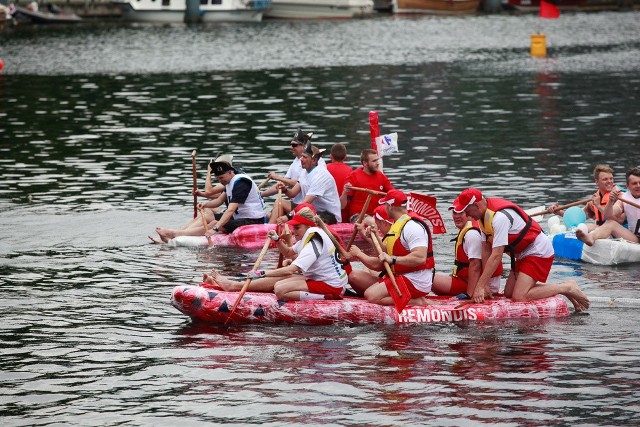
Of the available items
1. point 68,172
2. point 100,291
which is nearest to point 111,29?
point 68,172

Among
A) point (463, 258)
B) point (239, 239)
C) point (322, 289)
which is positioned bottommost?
point (239, 239)

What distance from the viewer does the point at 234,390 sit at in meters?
14.2

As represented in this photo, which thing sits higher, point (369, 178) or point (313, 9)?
point (369, 178)

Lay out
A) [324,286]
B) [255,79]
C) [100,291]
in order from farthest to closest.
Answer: [255,79] → [100,291] → [324,286]

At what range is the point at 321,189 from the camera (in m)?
22.5

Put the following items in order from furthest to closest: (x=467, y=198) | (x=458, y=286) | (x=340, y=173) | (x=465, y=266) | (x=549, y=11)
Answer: (x=549, y=11) → (x=340, y=173) → (x=458, y=286) → (x=465, y=266) → (x=467, y=198)

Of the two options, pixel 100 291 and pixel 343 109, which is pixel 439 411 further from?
pixel 343 109

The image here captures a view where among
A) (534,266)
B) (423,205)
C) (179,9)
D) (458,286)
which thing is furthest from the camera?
(179,9)

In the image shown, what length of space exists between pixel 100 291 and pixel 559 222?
909 centimetres

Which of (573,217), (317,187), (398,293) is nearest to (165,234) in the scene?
(317,187)

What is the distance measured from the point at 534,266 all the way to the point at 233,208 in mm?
7410

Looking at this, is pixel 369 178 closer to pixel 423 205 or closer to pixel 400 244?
pixel 423 205

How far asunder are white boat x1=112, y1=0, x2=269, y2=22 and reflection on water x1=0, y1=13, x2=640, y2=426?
829 inches

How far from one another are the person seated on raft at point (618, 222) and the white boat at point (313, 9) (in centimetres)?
7261
